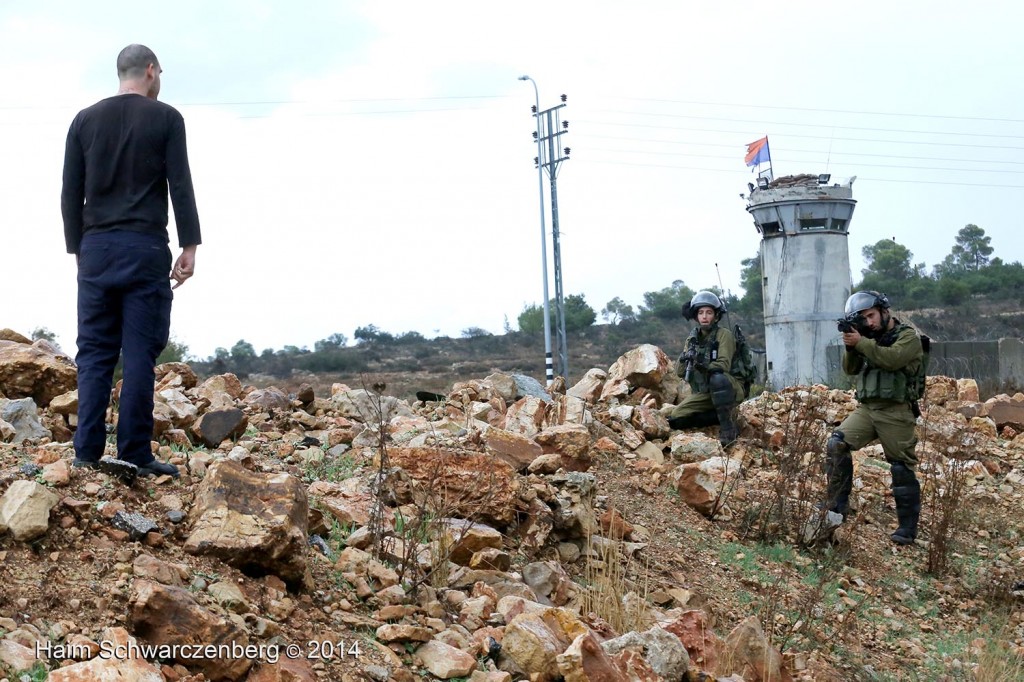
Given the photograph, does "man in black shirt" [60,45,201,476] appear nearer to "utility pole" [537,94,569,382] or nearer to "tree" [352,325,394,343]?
"utility pole" [537,94,569,382]

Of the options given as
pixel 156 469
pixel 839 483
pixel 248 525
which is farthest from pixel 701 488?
pixel 248 525

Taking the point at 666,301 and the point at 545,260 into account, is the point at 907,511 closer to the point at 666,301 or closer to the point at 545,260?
the point at 545,260

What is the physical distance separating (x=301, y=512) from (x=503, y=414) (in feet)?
15.9

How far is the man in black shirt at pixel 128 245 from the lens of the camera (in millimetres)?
4383

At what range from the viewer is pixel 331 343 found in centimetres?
4553

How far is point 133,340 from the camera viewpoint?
172 inches

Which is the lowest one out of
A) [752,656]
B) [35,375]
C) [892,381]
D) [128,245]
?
[752,656]

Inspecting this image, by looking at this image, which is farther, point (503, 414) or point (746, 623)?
point (503, 414)

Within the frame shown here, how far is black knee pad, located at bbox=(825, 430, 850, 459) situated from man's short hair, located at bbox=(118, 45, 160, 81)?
521 cm

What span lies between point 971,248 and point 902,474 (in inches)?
2587

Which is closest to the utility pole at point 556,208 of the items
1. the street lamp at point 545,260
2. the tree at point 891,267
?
the street lamp at point 545,260

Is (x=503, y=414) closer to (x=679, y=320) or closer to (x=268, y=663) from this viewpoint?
(x=268, y=663)

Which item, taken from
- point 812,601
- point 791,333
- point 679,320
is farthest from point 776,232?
point 679,320

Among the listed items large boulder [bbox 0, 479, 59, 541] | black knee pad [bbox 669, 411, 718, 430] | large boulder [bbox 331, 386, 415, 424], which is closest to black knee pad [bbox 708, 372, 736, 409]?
black knee pad [bbox 669, 411, 718, 430]
